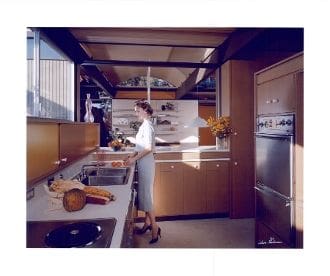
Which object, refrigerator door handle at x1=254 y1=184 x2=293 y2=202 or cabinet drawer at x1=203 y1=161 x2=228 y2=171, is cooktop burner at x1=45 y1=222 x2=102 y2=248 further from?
cabinet drawer at x1=203 y1=161 x2=228 y2=171

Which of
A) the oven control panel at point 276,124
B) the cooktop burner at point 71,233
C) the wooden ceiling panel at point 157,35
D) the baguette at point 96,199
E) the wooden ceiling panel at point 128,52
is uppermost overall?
the wooden ceiling panel at point 128,52

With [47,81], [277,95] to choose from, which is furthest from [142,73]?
[277,95]

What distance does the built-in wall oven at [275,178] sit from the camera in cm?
187

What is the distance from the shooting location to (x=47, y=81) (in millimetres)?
2531

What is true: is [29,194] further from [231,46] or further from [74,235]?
[231,46]

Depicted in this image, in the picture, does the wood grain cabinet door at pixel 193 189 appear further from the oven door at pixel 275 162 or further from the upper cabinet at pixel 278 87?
the upper cabinet at pixel 278 87

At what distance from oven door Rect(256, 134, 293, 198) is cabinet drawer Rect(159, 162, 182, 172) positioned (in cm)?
128

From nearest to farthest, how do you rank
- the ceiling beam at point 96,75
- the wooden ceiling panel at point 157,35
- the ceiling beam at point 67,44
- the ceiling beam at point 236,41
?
the ceiling beam at point 67,44, the ceiling beam at point 236,41, the wooden ceiling panel at point 157,35, the ceiling beam at point 96,75

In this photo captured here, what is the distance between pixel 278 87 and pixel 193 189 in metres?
1.90

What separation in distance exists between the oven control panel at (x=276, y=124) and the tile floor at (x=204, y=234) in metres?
1.21

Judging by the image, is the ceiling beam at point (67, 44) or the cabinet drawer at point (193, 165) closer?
the ceiling beam at point (67, 44)

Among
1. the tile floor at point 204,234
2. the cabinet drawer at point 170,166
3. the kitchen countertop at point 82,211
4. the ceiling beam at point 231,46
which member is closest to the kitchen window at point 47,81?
the kitchen countertop at point 82,211

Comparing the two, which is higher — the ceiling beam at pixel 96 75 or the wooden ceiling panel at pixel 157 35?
the wooden ceiling panel at pixel 157 35
